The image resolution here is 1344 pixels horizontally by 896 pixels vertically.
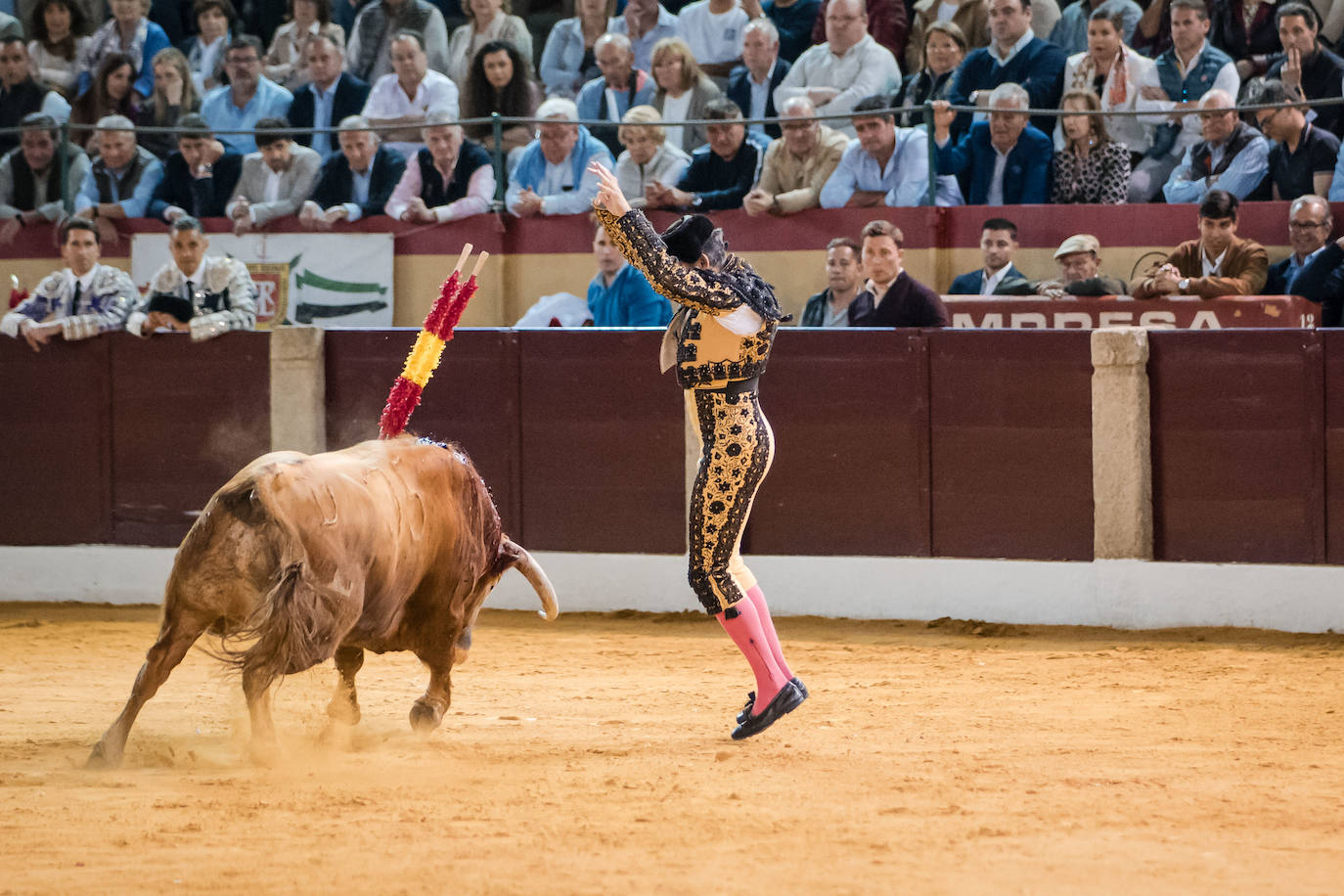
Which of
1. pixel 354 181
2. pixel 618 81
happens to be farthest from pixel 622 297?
pixel 354 181

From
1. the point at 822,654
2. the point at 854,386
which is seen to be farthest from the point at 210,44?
the point at 822,654

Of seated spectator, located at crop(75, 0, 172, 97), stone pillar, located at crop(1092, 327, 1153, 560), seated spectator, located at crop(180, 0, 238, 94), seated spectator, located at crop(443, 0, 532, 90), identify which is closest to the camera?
stone pillar, located at crop(1092, 327, 1153, 560)

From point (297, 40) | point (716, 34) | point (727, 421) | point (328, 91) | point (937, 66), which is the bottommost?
point (727, 421)

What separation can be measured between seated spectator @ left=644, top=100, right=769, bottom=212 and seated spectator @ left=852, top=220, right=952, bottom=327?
1444mm

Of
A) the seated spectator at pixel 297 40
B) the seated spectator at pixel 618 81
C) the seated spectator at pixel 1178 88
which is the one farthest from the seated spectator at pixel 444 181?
the seated spectator at pixel 1178 88

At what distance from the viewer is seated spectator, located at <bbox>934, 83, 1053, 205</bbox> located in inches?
356

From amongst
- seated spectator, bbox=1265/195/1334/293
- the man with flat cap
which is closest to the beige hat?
seated spectator, bbox=1265/195/1334/293

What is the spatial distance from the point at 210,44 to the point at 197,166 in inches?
78.8

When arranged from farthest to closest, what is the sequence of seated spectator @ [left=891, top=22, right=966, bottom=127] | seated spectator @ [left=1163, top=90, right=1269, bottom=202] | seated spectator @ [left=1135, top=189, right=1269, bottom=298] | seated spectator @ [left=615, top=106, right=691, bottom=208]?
seated spectator @ [left=891, top=22, right=966, bottom=127] < seated spectator @ [left=615, top=106, right=691, bottom=208] < seated spectator @ [left=1163, top=90, right=1269, bottom=202] < seated spectator @ [left=1135, top=189, right=1269, bottom=298]

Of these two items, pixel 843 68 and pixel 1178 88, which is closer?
pixel 1178 88

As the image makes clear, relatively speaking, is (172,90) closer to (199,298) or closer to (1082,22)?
(199,298)

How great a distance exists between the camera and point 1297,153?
28.2 feet

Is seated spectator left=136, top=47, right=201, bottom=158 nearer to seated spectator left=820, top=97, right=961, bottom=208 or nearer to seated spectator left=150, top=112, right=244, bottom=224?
seated spectator left=150, top=112, right=244, bottom=224

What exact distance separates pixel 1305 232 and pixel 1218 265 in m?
0.43
